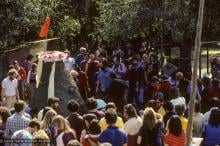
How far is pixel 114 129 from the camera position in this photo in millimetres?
11188

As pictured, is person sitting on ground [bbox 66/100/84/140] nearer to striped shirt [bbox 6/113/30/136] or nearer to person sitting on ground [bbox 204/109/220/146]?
striped shirt [bbox 6/113/30/136]

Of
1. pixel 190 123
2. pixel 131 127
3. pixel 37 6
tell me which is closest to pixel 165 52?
pixel 37 6

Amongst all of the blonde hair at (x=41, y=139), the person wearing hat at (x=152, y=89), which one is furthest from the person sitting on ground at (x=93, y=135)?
the person wearing hat at (x=152, y=89)

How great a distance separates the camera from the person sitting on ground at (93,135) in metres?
11.0

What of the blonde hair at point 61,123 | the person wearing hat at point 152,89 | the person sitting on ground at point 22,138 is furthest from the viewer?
the person wearing hat at point 152,89

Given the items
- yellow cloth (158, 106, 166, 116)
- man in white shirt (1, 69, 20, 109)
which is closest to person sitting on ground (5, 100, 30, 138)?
yellow cloth (158, 106, 166, 116)

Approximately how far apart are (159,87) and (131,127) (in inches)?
257

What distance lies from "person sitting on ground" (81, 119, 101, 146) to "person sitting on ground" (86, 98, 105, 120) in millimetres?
1581

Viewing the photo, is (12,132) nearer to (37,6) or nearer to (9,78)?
(9,78)

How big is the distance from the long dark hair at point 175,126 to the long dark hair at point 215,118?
2.81ft

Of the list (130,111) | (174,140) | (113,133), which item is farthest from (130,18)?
(113,133)

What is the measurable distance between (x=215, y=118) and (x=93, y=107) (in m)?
2.45

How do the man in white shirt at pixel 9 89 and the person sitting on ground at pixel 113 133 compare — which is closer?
the person sitting on ground at pixel 113 133

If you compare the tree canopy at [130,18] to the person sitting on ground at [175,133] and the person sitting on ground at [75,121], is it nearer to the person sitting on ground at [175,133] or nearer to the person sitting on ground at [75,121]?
the person sitting on ground at [75,121]
